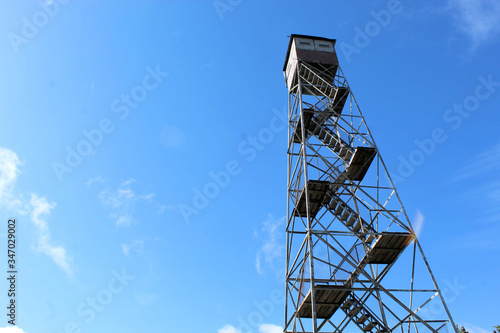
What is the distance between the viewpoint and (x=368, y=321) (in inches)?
648

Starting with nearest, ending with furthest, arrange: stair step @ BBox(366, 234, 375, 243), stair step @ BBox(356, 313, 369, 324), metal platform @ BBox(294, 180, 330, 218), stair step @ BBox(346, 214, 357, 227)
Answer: stair step @ BBox(356, 313, 369, 324) < stair step @ BBox(366, 234, 375, 243) < metal platform @ BBox(294, 180, 330, 218) < stair step @ BBox(346, 214, 357, 227)

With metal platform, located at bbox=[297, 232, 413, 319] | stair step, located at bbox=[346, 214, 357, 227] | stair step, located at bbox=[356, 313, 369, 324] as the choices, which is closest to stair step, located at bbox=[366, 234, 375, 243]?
metal platform, located at bbox=[297, 232, 413, 319]

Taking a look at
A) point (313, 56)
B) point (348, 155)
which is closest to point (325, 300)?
point (348, 155)

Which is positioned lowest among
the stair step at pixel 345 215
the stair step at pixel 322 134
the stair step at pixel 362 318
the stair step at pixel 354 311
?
the stair step at pixel 362 318

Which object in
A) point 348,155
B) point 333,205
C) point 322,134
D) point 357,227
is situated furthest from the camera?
point 322,134

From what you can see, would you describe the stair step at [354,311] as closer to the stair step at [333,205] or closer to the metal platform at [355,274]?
the metal platform at [355,274]

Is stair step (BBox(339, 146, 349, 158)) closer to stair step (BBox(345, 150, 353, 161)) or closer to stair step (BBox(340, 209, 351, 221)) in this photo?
stair step (BBox(345, 150, 353, 161))

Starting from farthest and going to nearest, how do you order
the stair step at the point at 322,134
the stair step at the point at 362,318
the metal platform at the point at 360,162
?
the stair step at the point at 322,134, the metal platform at the point at 360,162, the stair step at the point at 362,318

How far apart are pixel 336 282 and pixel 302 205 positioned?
3842 millimetres

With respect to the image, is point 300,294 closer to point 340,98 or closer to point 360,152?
point 360,152

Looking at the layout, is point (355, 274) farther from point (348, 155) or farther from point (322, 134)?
point (322, 134)

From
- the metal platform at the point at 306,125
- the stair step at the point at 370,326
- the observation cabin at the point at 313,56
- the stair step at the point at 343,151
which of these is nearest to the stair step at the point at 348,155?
the stair step at the point at 343,151

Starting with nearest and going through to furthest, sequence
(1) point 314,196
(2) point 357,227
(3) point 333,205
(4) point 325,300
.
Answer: (4) point 325,300 < (2) point 357,227 < (1) point 314,196 < (3) point 333,205

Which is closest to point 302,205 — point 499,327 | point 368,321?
point 368,321
